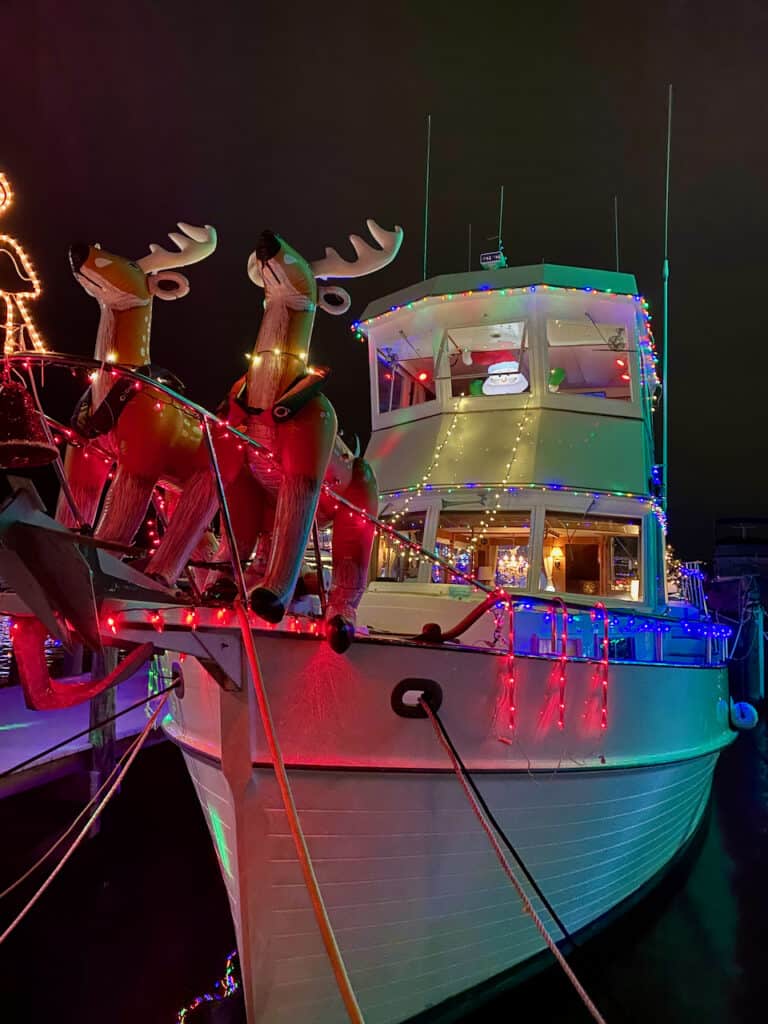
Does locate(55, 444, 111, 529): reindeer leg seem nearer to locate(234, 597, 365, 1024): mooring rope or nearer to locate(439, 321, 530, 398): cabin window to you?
locate(234, 597, 365, 1024): mooring rope

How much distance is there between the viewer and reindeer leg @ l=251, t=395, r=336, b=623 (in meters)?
3.24

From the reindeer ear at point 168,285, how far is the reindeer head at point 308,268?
366 millimetres

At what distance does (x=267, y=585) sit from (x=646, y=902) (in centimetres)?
598

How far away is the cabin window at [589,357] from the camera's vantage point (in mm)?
7387

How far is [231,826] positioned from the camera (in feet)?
11.8

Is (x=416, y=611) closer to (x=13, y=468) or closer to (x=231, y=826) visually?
(x=231, y=826)

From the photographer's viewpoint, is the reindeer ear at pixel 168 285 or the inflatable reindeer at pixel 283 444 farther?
the reindeer ear at pixel 168 285

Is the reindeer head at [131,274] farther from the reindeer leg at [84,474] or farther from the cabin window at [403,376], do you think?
the cabin window at [403,376]

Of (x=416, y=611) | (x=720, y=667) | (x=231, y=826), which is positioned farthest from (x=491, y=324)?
(x=231, y=826)

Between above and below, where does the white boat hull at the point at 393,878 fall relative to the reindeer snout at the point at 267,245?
below

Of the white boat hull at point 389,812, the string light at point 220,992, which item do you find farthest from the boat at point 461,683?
the string light at point 220,992

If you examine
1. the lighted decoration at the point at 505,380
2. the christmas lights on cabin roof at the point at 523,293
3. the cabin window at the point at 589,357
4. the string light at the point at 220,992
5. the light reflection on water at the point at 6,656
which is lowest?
the string light at the point at 220,992

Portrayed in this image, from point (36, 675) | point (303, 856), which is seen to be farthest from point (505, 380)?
point (303, 856)

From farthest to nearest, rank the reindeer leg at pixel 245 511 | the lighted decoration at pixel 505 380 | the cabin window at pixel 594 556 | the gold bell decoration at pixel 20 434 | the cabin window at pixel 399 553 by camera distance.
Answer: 1. the lighted decoration at pixel 505 380
2. the cabin window at pixel 399 553
3. the cabin window at pixel 594 556
4. the reindeer leg at pixel 245 511
5. the gold bell decoration at pixel 20 434
